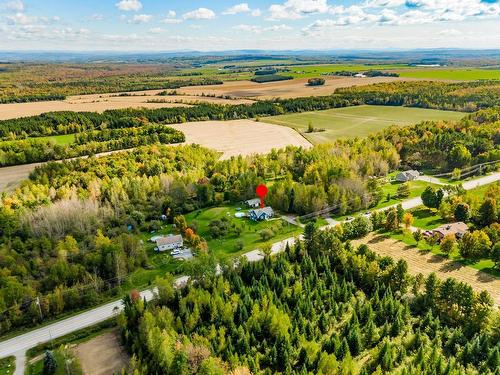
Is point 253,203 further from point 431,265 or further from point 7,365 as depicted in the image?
point 7,365

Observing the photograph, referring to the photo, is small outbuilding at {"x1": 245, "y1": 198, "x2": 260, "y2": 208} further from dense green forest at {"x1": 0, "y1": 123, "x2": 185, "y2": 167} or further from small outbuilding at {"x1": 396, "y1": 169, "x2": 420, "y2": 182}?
dense green forest at {"x1": 0, "y1": 123, "x2": 185, "y2": 167}

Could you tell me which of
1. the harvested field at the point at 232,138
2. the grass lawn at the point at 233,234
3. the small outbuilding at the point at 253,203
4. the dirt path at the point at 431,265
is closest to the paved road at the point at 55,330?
the grass lawn at the point at 233,234

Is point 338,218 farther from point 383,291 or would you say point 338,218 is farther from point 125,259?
point 125,259

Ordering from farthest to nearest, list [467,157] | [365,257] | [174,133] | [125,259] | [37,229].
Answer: [174,133], [467,157], [37,229], [125,259], [365,257]

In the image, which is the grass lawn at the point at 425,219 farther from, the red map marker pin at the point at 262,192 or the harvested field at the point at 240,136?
the harvested field at the point at 240,136

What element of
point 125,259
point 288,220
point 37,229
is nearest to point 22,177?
point 37,229

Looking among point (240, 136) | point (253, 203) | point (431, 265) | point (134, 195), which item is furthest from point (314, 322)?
point (240, 136)
